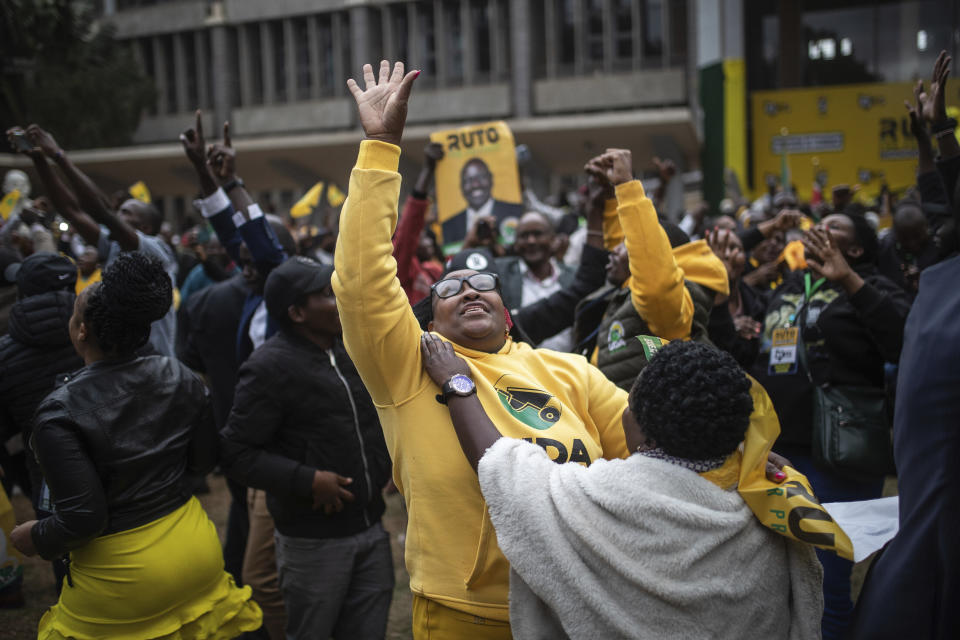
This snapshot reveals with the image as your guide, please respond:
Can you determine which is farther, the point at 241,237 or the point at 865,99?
the point at 865,99

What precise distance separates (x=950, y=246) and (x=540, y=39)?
77.8 ft

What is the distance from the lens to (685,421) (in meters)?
1.82

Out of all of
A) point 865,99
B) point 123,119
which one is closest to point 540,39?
point 865,99

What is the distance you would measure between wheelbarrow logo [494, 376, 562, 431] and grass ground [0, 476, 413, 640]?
2.55 metres

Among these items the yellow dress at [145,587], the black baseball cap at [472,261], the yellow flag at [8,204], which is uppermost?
the yellow flag at [8,204]

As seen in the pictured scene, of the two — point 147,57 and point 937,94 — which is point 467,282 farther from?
point 147,57

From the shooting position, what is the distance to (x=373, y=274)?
212 centimetres

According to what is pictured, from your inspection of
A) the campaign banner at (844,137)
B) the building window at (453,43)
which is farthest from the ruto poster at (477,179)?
the building window at (453,43)

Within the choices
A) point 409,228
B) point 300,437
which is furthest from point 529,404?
point 409,228

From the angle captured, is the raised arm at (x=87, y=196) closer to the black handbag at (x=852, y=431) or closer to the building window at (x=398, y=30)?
the black handbag at (x=852, y=431)

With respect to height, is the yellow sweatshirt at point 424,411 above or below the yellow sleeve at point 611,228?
below

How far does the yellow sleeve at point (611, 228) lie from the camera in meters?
4.20

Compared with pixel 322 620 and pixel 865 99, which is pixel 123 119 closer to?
pixel 865 99

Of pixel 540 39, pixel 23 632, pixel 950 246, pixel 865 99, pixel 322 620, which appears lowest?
pixel 23 632
